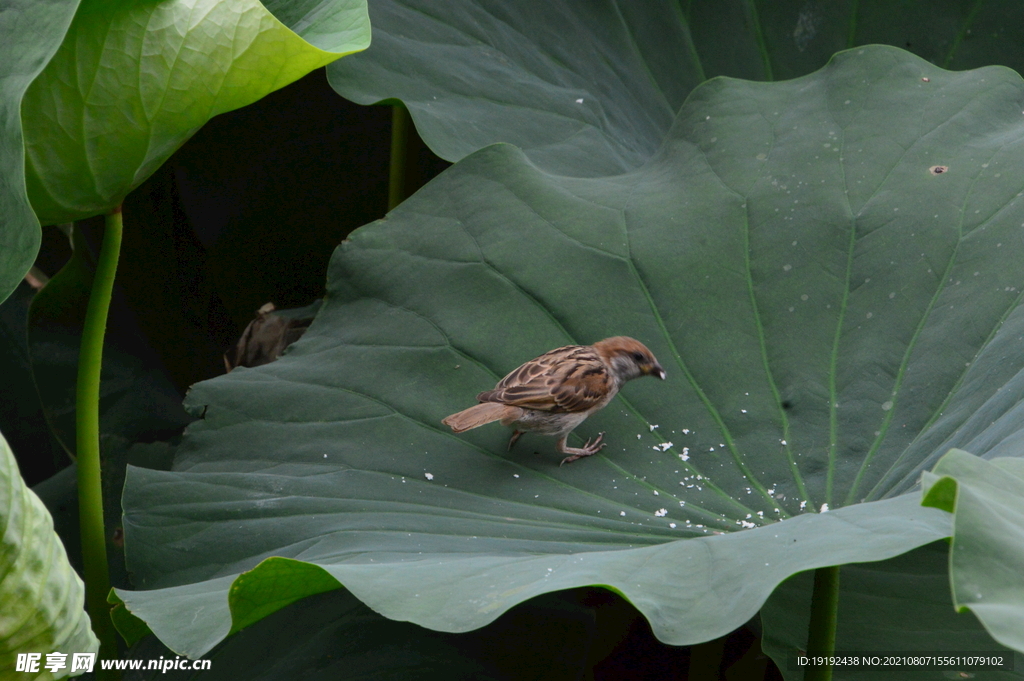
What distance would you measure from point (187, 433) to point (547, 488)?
0.70 metres

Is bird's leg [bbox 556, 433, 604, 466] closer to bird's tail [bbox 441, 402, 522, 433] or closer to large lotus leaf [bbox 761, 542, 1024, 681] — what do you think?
bird's tail [bbox 441, 402, 522, 433]

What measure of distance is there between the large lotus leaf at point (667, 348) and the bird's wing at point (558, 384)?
7 cm

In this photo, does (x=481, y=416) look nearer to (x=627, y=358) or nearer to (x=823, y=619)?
(x=627, y=358)

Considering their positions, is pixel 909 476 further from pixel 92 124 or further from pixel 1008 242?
pixel 92 124

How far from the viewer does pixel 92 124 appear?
5.10ft

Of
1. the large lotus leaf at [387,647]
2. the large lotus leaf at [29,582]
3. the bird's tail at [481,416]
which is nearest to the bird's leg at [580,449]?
the bird's tail at [481,416]

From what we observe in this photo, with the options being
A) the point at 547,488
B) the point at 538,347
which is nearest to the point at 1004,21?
the point at 538,347

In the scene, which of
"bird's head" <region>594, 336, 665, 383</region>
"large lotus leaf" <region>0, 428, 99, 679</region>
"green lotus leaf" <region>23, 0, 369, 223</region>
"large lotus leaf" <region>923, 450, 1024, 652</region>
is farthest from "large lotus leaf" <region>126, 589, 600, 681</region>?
"large lotus leaf" <region>923, 450, 1024, 652</region>

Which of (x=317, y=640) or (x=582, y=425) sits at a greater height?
(x=582, y=425)

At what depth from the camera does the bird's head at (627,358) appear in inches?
69.4

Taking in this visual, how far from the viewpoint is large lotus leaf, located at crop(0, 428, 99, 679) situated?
0.94m

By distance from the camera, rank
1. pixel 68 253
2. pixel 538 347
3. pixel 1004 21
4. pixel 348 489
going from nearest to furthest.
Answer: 1. pixel 348 489
2. pixel 538 347
3. pixel 1004 21
4. pixel 68 253

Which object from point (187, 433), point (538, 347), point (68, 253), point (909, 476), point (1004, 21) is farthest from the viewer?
point (68, 253)

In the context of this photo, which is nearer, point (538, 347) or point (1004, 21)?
point (538, 347)
